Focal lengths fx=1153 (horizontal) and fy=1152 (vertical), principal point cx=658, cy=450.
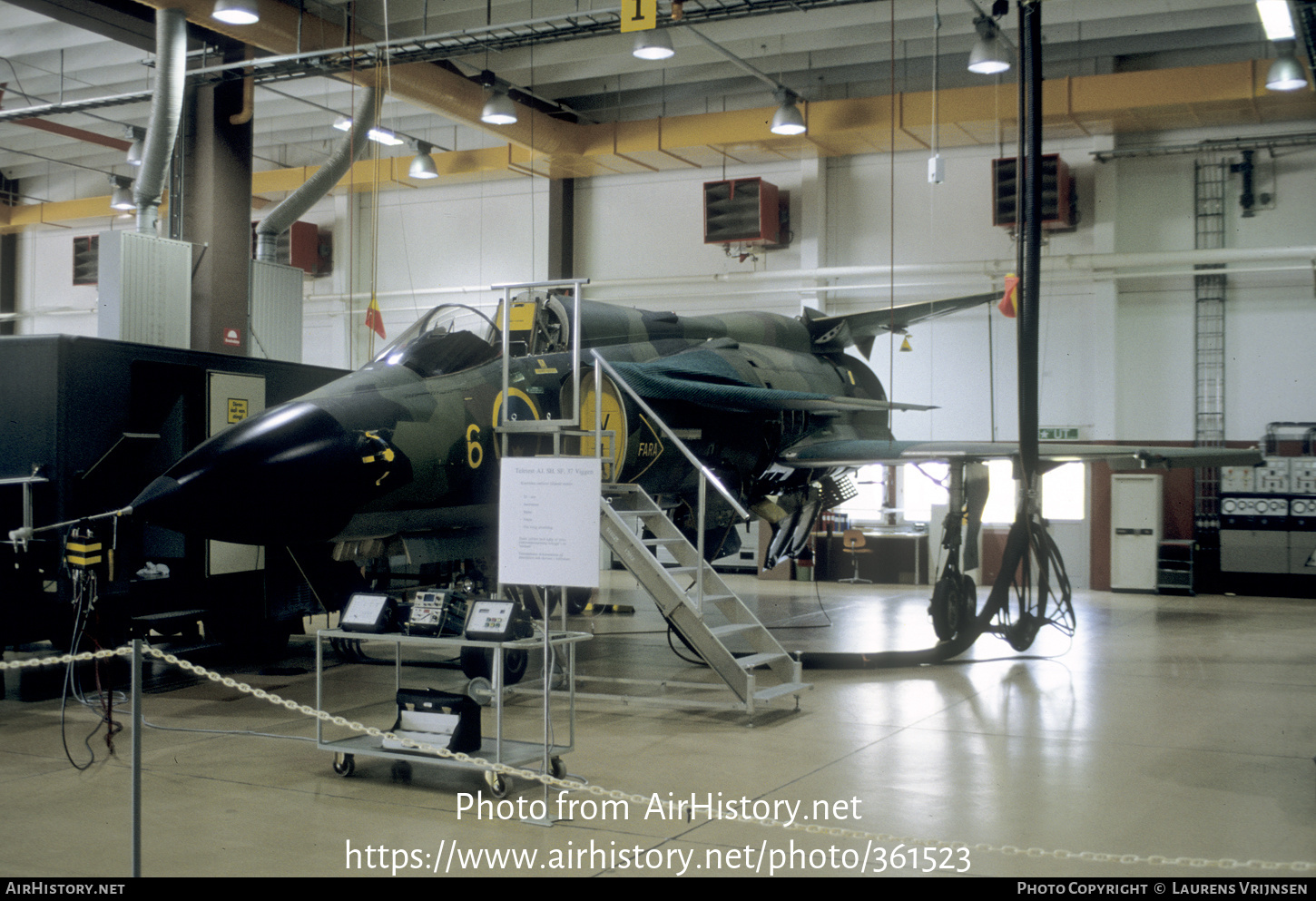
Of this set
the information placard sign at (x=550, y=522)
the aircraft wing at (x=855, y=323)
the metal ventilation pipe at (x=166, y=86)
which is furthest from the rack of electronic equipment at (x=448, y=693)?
the metal ventilation pipe at (x=166, y=86)

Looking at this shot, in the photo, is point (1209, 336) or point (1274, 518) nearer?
point (1274, 518)

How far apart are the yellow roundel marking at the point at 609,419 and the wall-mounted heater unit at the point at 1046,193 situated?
8705 mm

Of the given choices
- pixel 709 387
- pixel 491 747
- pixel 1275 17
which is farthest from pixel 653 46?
pixel 491 747

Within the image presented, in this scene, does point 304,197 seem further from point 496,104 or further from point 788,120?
point 788,120

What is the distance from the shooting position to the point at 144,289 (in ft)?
34.3

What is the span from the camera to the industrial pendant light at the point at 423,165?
16172 millimetres

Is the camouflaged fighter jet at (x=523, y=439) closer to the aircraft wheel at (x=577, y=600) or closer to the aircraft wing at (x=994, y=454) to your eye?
the aircraft wing at (x=994, y=454)

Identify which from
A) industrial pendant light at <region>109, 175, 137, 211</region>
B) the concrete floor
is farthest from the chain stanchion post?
industrial pendant light at <region>109, 175, 137, 211</region>

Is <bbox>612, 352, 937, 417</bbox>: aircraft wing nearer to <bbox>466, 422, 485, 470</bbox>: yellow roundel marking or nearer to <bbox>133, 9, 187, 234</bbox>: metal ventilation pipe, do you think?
<bbox>466, 422, 485, 470</bbox>: yellow roundel marking

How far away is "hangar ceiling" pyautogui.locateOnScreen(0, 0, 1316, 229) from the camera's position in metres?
12.0

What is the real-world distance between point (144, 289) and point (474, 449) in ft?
16.2

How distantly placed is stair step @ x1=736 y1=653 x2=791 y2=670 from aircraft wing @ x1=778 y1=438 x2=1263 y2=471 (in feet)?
9.75

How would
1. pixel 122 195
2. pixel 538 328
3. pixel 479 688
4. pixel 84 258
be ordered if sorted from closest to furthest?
pixel 479 688, pixel 538 328, pixel 122 195, pixel 84 258
